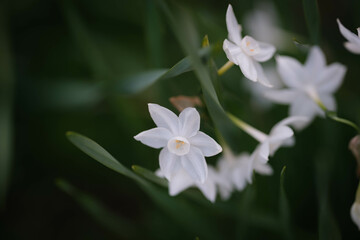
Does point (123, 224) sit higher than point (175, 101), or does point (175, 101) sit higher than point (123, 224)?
point (175, 101)

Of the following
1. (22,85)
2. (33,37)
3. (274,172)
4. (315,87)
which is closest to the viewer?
(315,87)

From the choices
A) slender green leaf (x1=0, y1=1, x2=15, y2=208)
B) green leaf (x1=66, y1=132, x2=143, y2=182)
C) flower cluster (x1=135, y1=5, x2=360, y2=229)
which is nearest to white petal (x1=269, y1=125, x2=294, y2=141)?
flower cluster (x1=135, y1=5, x2=360, y2=229)

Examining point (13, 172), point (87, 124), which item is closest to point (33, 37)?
point (87, 124)

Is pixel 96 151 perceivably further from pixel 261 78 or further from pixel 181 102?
pixel 261 78

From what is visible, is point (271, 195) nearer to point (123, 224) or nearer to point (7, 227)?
point (123, 224)

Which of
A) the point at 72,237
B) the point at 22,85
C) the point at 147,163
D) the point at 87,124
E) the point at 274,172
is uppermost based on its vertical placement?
the point at 22,85

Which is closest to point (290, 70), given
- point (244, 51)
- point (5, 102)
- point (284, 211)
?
point (244, 51)

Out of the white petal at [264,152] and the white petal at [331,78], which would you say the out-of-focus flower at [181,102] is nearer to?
the white petal at [264,152]
